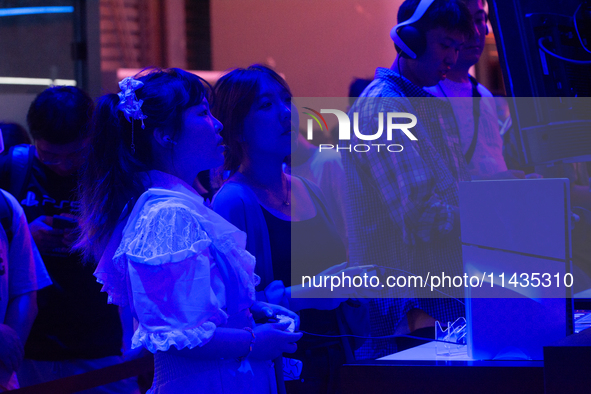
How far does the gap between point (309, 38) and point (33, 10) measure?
172 centimetres

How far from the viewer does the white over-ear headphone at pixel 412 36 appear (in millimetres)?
1956

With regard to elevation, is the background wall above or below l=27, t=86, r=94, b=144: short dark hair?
above

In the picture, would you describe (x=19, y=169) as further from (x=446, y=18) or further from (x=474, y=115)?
(x=474, y=115)

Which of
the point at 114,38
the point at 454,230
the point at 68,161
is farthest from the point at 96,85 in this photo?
the point at 454,230

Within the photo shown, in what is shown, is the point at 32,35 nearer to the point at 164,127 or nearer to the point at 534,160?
the point at 164,127

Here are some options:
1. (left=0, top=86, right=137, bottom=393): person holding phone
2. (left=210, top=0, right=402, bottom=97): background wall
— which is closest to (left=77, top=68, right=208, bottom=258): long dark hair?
(left=0, top=86, right=137, bottom=393): person holding phone

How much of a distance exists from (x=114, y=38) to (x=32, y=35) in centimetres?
49

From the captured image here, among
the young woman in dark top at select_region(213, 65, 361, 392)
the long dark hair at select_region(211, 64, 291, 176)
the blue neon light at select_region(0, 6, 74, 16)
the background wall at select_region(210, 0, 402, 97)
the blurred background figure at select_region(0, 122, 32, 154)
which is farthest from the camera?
the background wall at select_region(210, 0, 402, 97)

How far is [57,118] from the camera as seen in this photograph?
2115 millimetres

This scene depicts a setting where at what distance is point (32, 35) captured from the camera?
3.57 m

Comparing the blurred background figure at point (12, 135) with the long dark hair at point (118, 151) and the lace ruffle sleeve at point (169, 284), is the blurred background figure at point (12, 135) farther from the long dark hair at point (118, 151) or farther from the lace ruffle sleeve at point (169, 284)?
the lace ruffle sleeve at point (169, 284)

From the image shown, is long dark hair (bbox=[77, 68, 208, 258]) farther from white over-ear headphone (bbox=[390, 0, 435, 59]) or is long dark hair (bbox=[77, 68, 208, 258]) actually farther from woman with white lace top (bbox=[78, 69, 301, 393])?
white over-ear headphone (bbox=[390, 0, 435, 59])

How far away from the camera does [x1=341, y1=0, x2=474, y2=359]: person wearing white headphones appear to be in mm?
1730

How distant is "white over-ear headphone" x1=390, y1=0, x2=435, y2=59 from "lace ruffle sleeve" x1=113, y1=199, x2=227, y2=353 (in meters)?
1.14
